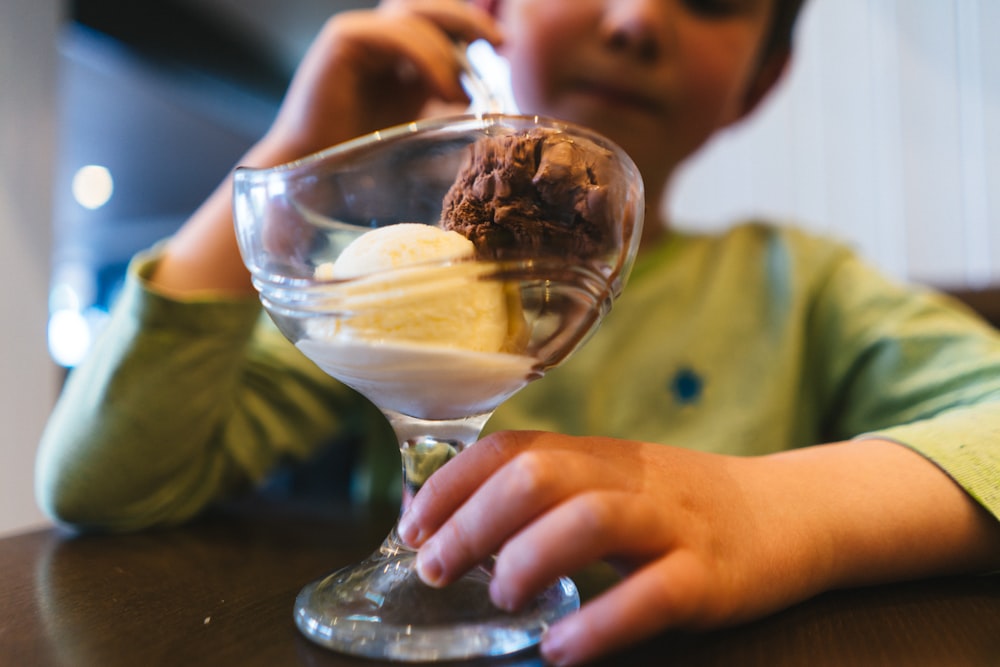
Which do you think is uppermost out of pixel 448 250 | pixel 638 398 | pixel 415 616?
pixel 448 250

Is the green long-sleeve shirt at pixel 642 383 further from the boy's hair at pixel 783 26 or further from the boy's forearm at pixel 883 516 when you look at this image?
the boy's hair at pixel 783 26

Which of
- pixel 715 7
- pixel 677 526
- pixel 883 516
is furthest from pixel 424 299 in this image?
pixel 715 7

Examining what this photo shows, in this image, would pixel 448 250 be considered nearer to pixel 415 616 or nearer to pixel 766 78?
pixel 415 616

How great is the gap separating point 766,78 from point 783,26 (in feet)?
0.15

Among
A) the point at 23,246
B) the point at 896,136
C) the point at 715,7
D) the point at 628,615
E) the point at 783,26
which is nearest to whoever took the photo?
the point at 628,615

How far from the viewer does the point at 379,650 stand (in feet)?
0.70

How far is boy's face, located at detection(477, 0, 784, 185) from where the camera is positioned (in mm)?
513

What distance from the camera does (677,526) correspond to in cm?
22

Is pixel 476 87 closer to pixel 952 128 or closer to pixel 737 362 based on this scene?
pixel 737 362

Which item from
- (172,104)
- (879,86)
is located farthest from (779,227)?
(172,104)

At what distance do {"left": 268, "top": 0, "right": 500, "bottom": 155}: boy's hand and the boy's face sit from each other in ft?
0.15

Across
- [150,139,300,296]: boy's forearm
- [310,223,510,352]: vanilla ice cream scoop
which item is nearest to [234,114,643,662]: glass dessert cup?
[310,223,510,352]: vanilla ice cream scoop

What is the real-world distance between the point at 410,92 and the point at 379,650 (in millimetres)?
411

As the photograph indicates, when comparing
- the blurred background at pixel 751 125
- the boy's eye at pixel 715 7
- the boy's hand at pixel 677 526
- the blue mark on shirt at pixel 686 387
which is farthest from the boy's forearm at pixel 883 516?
the blurred background at pixel 751 125
